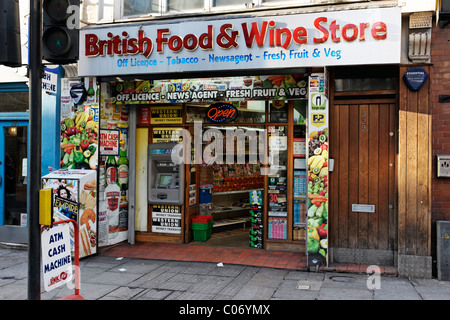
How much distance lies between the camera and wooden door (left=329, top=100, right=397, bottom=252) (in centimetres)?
778

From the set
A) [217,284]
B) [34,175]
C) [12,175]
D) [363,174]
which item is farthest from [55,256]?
[12,175]

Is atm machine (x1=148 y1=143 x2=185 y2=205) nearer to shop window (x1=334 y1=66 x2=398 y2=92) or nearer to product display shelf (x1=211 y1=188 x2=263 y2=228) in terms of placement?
product display shelf (x1=211 y1=188 x2=263 y2=228)

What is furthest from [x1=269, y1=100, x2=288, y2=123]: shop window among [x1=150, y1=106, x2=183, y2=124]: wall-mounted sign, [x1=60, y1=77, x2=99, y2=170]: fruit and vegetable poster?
[x1=60, y1=77, x2=99, y2=170]: fruit and vegetable poster

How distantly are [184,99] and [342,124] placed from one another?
2983 mm

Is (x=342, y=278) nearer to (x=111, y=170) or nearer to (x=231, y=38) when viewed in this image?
(x=231, y=38)

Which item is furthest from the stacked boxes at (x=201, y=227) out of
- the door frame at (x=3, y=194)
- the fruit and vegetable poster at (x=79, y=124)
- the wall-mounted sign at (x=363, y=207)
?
the door frame at (x=3, y=194)

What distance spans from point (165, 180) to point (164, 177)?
0.07 meters

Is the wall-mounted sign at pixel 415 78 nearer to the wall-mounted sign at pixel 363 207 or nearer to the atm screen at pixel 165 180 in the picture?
the wall-mounted sign at pixel 363 207

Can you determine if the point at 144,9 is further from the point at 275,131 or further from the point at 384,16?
the point at 384,16

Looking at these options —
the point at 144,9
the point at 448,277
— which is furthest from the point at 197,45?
the point at 448,277

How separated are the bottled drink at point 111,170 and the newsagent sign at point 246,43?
1.71 meters

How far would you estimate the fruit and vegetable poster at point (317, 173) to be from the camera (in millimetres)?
7637

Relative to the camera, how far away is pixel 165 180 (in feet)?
31.8
